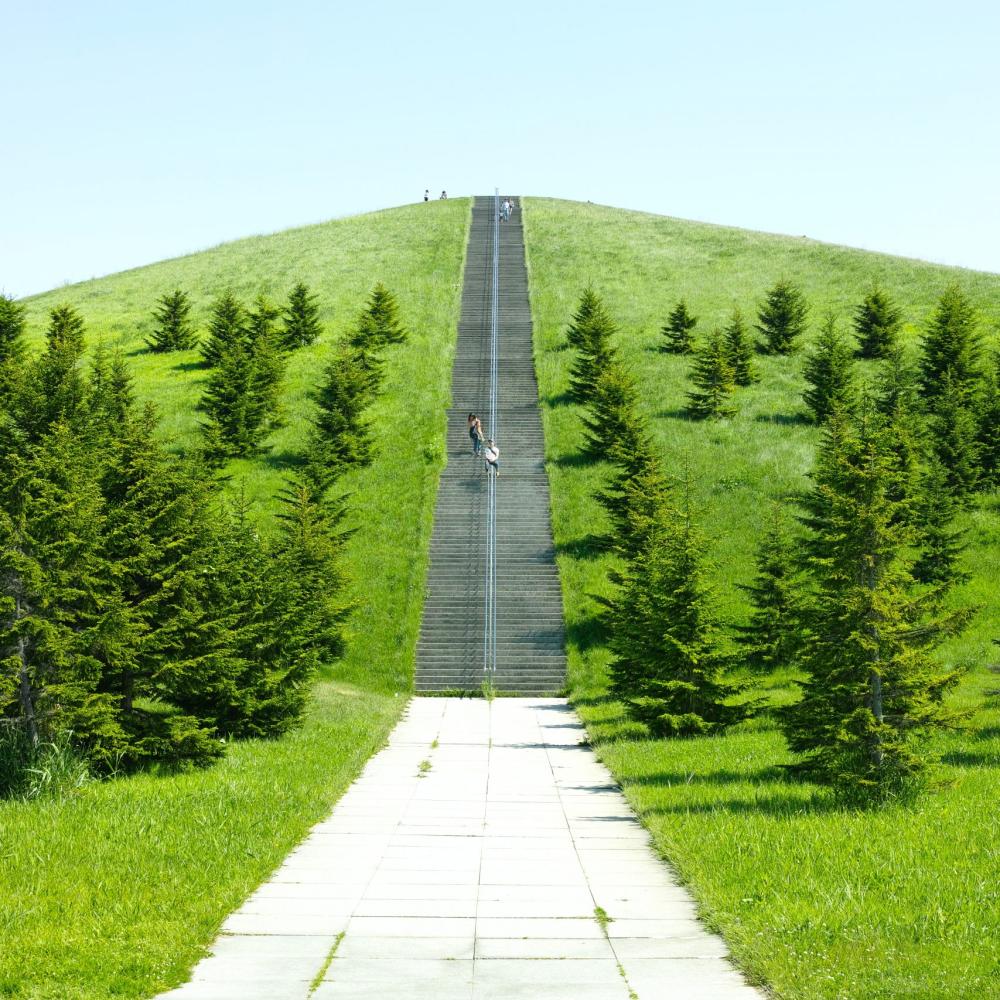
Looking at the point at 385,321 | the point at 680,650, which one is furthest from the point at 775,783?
the point at 385,321

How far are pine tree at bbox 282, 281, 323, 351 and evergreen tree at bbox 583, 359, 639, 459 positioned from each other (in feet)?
62.6

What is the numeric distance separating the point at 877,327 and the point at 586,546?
22.2m

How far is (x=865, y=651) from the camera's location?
1265 centimetres

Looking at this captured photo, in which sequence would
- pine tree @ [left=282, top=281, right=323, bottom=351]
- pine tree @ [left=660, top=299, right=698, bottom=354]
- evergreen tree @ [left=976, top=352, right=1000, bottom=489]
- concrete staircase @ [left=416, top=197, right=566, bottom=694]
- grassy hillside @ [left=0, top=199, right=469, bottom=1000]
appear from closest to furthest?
grassy hillside @ [left=0, top=199, right=469, bottom=1000] < concrete staircase @ [left=416, top=197, right=566, bottom=694] < evergreen tree @ [left=976, top=352, right=1000, bottom=489] < pine tree @ [left=660, top=299, right=698, bottom=354] < pine tree @ [left=282, top=281, right=323, bottom=351]

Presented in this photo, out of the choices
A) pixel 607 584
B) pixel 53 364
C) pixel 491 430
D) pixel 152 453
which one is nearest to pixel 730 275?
pixel 491 430

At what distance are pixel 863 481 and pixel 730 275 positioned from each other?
5988 cm

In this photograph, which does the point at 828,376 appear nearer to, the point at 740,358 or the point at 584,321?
the point at 740,358

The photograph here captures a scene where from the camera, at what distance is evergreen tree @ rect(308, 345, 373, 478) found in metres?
39.4

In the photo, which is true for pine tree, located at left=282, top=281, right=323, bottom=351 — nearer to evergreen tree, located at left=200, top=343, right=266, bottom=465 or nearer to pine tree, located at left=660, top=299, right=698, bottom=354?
evergreen tree, located at left=200, top=343, right=266, bottom=465

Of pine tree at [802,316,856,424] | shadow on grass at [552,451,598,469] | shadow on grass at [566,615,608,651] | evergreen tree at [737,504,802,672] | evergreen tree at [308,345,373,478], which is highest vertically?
pine tree at [802,316,856,424]

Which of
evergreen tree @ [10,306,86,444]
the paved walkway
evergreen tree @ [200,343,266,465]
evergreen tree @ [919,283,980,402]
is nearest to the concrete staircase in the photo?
evergreen tree @ [200,343,266,465]

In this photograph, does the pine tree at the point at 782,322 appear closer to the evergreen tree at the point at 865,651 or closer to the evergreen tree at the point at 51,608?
the evergreen tree at the point at 865,651

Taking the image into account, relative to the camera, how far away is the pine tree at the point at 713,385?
42438 millimetres

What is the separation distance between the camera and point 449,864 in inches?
416
